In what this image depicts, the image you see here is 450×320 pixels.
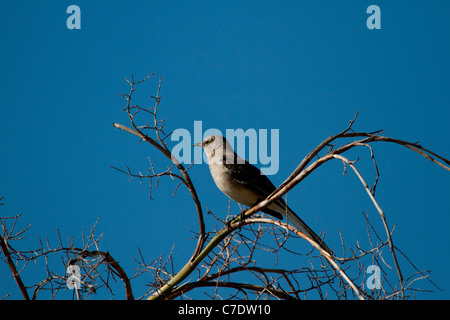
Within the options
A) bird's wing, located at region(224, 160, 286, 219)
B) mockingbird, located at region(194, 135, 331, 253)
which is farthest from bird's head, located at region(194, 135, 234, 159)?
bird's wing, located at region(224, 160, 286, 219)

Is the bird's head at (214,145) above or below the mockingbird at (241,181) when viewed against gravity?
above

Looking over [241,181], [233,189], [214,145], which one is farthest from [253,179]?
[214,145]

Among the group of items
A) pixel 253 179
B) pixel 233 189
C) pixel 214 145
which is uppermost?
pixel 214 145

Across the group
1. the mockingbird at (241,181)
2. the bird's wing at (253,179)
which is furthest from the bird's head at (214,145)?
the bird's wing at (253,179)

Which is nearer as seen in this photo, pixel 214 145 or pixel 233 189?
pixel 233 189

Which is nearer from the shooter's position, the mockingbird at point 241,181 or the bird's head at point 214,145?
the mockingbird at point 241,181

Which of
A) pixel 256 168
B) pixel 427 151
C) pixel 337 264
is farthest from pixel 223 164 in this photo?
pixel 427 151

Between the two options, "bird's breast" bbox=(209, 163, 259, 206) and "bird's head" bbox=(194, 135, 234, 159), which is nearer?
"bird's breast" bbox=(209, 163, 259, 206)

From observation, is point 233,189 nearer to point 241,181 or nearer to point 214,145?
point 241,181

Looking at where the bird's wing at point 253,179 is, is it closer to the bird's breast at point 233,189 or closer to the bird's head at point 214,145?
the bird's breast at point 233,189

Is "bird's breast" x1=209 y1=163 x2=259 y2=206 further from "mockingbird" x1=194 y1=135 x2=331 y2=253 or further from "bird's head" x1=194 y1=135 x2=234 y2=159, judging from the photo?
"bird's head" x1=194 y1=135 x2=234 y2=159
